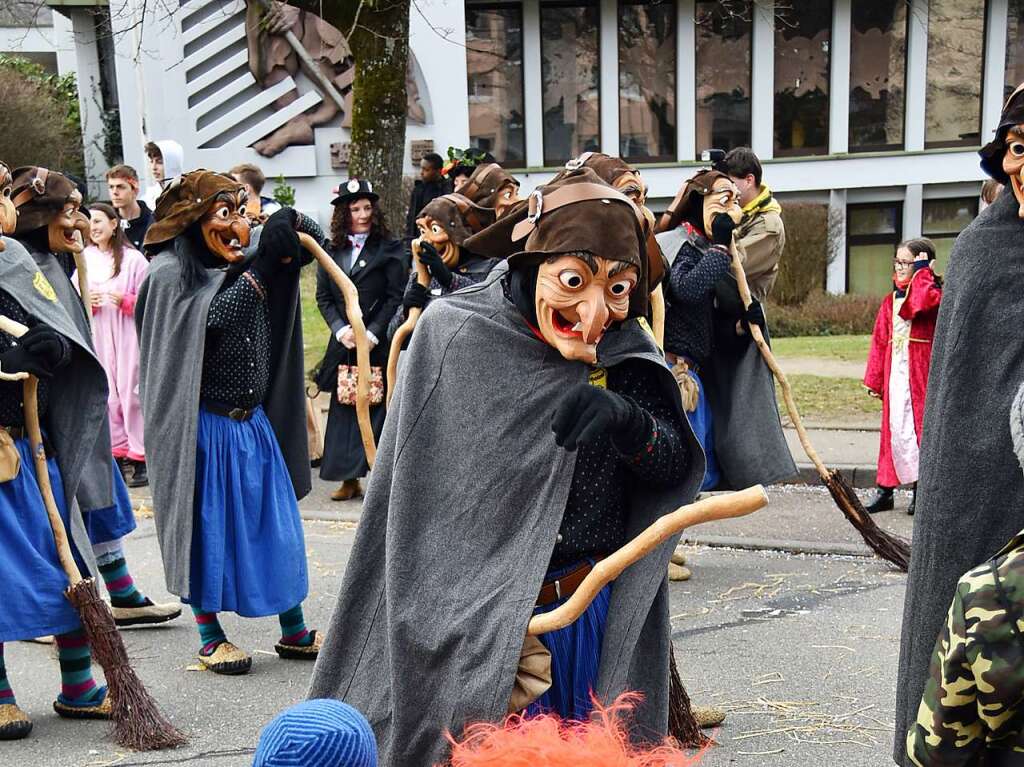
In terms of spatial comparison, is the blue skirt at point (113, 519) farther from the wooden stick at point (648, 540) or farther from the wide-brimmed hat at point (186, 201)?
the wooden stick at point (648, 540)

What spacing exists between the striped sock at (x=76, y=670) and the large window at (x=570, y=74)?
19.6 metres

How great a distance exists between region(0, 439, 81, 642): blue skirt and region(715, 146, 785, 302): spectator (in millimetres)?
3928

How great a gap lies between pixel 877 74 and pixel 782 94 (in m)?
1.82

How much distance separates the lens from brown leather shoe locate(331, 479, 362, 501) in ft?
30.1

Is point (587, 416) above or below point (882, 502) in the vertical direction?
above

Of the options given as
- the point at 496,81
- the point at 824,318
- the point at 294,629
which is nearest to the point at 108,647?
the point at 294,629

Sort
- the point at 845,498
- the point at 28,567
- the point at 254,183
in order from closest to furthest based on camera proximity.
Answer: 1. the point at 28,567
2. the point at 845,498
3. the point at 254,183

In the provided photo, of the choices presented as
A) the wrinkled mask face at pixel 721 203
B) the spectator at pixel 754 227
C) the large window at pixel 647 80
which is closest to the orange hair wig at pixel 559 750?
the wrinkled mask face at pixel 721 203

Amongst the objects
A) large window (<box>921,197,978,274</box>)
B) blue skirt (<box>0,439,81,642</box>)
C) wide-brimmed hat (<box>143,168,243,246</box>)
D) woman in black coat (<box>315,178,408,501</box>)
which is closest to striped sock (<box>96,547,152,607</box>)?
blue skirt (<box>0,439,81,642</box>)

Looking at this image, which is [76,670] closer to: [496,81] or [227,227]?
[227,227]

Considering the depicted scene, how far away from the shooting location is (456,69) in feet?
72.2

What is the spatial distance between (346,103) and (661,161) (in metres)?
6.04

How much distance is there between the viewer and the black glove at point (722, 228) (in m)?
6.31

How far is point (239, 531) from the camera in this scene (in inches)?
213
